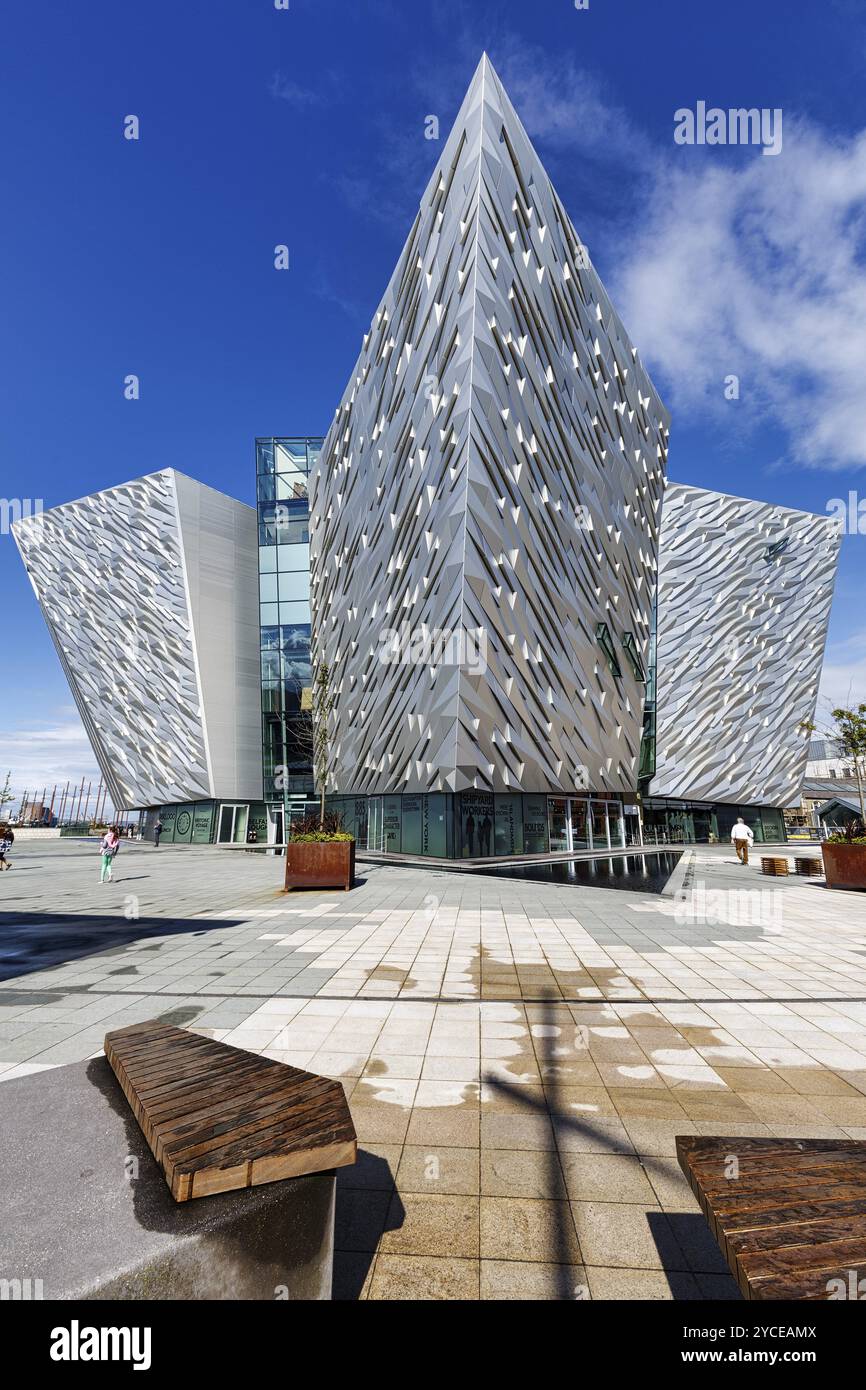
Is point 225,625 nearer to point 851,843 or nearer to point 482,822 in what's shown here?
point 482,822

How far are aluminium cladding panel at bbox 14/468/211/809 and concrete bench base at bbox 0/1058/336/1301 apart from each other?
141 feet

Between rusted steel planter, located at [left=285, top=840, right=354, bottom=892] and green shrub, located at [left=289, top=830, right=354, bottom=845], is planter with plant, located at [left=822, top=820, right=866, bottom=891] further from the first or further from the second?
rusted steel planter, located at [left=285, top=840, right=354, bottom=892]

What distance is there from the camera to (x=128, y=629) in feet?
150

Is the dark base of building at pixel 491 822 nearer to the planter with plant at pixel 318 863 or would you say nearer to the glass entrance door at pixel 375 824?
the glass entrance door at pixel 375 824

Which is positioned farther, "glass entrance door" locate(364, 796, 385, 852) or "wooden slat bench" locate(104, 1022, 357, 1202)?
"glass entrance door" locate(364, 796, 385, 852)

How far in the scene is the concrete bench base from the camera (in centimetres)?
219

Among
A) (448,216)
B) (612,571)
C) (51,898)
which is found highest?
(448,216)

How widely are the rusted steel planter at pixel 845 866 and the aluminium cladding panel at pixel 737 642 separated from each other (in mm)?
28869

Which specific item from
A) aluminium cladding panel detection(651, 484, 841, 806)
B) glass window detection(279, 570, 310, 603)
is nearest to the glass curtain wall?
glass window detection(279, 570, 310, 603)

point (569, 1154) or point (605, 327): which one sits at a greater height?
point (605, 327)

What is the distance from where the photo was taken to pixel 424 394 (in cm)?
2814

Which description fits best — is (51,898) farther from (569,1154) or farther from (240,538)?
(240,538)

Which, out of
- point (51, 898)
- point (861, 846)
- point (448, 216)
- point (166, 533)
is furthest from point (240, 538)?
point (861, 846)
